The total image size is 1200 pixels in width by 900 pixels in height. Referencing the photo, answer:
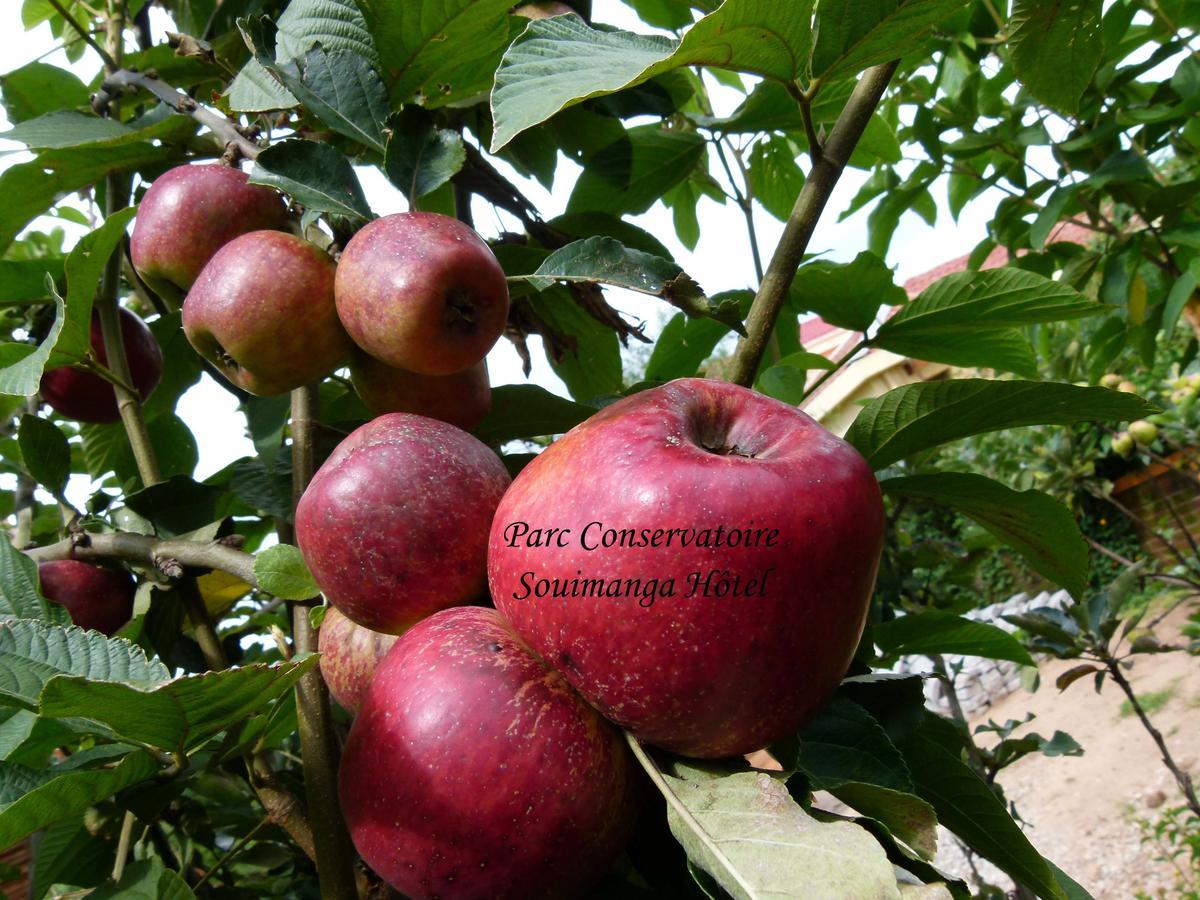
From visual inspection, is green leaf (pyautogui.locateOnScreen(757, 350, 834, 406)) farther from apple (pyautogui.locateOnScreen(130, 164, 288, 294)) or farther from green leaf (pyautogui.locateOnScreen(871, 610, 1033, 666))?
apple (pyautogui.locateOnScreen(130, 164, 288, 294))

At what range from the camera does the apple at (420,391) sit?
2.68ft

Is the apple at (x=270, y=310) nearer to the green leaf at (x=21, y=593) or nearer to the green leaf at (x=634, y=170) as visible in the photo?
Answer: the green leaf at (x=21, y=593)

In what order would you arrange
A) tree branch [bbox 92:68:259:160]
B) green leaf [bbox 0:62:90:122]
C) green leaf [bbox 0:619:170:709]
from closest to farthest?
green leaf [bbox 0:619:170:709], tree branch [bbox 92:68:259:160], green leaf [bbox 0:62:90:122]

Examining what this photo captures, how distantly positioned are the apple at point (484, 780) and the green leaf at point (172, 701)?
0.26ft

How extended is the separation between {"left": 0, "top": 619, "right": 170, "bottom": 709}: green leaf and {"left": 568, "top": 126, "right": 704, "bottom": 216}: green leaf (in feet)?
2.87

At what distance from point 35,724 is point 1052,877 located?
2.35 feet

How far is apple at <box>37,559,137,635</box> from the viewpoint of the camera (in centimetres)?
94

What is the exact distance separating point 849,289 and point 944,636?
491 millimetres

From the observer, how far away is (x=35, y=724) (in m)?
0.63

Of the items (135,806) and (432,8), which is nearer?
(135,806)

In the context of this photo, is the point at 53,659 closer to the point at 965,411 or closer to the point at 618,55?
the point at 618,55

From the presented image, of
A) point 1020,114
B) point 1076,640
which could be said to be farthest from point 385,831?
point 1076,640

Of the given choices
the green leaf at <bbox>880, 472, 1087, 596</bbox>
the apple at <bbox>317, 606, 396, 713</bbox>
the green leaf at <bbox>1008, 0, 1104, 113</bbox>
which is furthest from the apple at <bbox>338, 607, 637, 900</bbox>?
the green leaf at <bbox>1008, 0, 1104, 113</bbox>

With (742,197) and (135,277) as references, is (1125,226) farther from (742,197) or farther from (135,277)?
(135,277)
